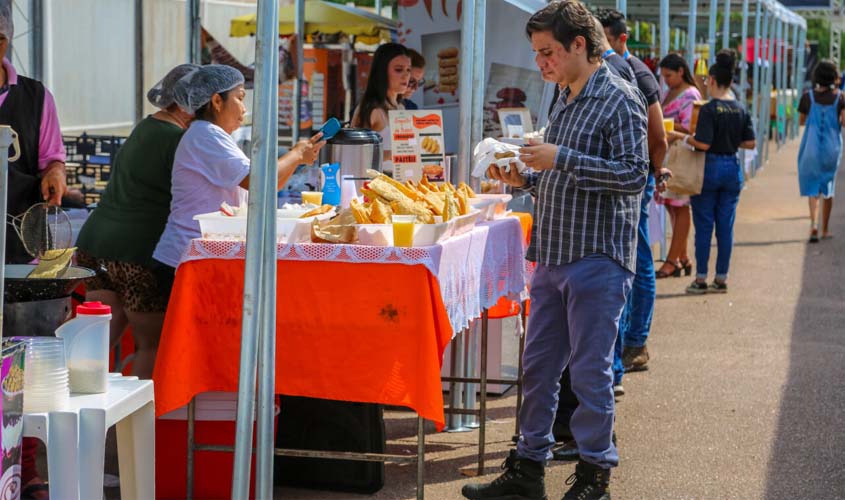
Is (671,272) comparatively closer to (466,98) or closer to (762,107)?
(466,98)

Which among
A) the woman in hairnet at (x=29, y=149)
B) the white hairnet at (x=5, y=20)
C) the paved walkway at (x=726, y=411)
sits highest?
the white hairnet at (x=5, y=20)

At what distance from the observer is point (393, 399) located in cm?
444

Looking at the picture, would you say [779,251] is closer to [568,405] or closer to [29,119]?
[568,405]

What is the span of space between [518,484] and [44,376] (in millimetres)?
2156

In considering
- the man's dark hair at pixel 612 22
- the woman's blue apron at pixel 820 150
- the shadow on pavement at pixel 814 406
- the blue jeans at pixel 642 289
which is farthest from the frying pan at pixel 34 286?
the woman's blue apron at pixel 820 150

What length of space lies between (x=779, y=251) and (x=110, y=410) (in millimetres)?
10770

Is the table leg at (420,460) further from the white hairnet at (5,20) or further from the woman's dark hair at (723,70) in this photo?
the woman's dark hair at (723,70)

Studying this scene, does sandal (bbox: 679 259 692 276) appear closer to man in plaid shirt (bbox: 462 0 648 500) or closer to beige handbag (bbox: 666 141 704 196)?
beige handbag (bbox: 666 141 704 196)

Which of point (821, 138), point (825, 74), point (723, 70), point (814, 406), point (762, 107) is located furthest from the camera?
point (762, 107)

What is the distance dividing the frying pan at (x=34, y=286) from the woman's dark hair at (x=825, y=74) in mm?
10745

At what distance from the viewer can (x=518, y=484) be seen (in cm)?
489

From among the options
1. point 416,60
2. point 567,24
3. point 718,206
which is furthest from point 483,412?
point 718,206

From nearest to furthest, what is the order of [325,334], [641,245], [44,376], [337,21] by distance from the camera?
[44,376] → [325,334] → [641,245] → [337,21]

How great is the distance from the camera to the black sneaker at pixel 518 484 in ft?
16.0
